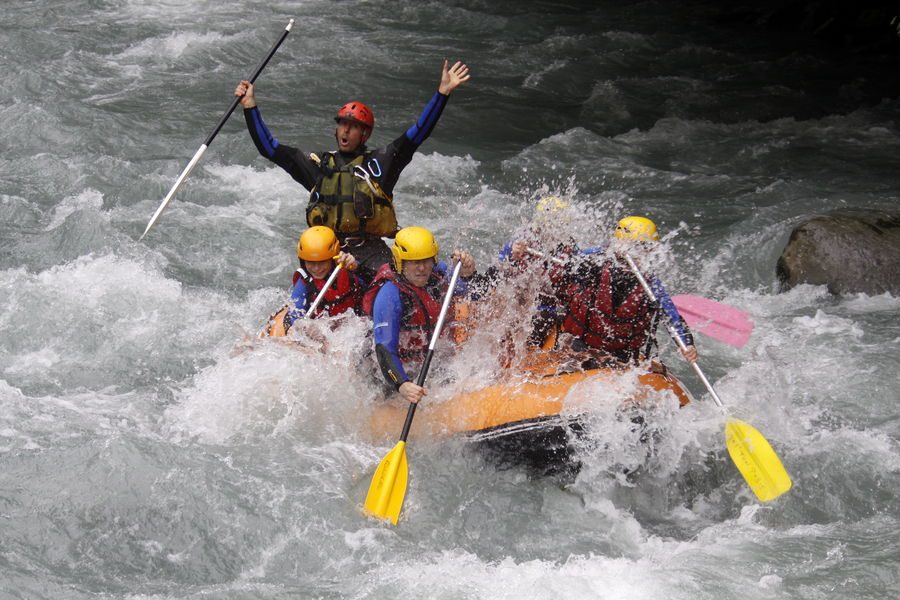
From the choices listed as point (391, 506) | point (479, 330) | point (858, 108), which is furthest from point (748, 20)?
point (391, 506)

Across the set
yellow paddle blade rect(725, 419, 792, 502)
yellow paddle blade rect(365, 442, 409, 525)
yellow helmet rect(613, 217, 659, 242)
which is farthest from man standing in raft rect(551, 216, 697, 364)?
yellow paddle blade rect(365, 442, 409, 525)

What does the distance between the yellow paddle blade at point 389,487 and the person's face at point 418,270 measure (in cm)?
95

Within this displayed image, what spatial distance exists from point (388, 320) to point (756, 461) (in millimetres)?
2003

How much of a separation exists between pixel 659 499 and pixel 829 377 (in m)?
1.78

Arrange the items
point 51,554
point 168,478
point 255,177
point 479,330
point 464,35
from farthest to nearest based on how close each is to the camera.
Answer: point 464,35
point 255,177
point 479,330
point 168,478
point 51,554

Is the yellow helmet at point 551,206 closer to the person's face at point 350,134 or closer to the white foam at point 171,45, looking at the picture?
the person's face at point 350,134

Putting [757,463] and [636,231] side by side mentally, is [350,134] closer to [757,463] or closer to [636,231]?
[636,231]

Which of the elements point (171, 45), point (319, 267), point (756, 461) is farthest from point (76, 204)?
point (756, 461)

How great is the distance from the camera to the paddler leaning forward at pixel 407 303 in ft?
18.0

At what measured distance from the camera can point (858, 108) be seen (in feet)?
40.4

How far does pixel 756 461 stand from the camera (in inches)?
206

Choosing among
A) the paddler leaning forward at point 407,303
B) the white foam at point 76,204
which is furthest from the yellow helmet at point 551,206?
the white foam at point 76,204

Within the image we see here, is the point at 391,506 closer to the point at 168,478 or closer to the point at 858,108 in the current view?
the point at 168,478

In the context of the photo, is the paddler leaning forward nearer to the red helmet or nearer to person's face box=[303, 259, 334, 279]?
person's face box=[303, 259, 334, 279]
